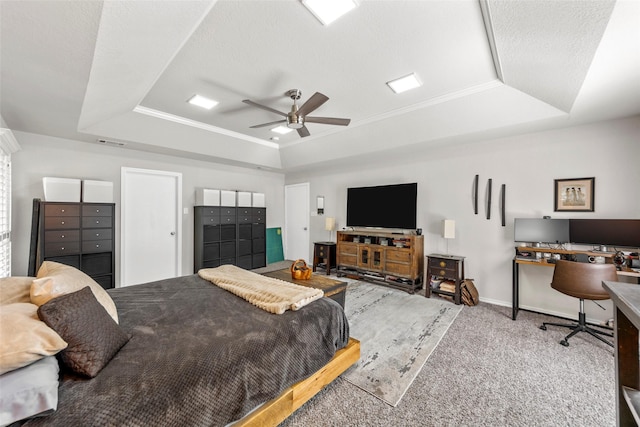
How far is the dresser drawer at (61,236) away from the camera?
3.29 metres

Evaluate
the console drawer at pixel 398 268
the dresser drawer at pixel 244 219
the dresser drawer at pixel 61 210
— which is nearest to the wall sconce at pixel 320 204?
the dresser drawer at pixel 244 219

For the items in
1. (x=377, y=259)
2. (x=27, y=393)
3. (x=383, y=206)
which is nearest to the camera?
(x=27, y=393)

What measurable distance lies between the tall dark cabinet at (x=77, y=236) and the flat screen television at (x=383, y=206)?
4.04m

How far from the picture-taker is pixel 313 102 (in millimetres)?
2572

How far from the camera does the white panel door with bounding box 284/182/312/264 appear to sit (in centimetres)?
649

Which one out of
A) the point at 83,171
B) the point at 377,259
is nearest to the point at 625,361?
the point at 377,259

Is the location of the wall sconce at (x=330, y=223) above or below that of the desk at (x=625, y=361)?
above

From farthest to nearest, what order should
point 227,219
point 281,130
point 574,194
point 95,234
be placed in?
point 227,219
point 281,130
point 95,234
point 574,194

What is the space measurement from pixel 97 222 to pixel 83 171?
969 mm

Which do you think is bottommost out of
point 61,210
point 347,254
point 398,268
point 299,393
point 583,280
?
point 299,393

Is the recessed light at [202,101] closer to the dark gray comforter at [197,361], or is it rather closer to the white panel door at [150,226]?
the white panel door at [150,226]

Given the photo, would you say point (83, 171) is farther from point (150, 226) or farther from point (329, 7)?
point (329, 7)

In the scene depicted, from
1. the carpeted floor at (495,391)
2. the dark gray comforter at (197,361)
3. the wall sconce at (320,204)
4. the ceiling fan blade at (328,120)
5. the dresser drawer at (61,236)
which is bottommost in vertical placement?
the carpeted floor at (495,391)

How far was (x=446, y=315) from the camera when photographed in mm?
3336
